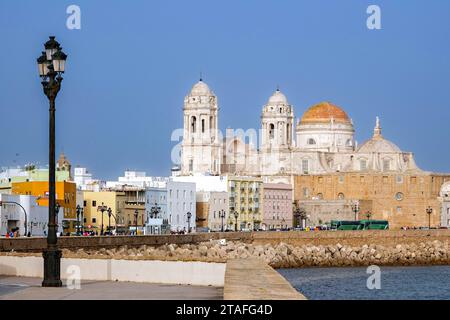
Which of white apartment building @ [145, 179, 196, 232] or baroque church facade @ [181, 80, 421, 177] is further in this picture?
baroque church facade @ [181, 80, 421, 177]

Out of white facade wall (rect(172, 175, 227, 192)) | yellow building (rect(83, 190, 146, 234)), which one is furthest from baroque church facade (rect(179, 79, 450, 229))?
yellow building (rect(83, 190, 146, 234))

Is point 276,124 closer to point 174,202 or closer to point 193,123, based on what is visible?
point 193,123

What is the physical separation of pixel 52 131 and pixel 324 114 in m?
129

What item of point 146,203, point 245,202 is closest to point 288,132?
point 245,202

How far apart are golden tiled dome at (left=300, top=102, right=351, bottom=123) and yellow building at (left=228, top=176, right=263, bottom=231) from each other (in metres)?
23.3

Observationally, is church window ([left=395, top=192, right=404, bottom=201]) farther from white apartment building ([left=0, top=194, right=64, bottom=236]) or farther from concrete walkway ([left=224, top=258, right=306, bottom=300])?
concrete walkway ([left=224, top=258, right=306, bottom=300])

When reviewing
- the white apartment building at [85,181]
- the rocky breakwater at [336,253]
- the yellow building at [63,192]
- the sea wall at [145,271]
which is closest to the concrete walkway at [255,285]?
the sea wall at [145,271]

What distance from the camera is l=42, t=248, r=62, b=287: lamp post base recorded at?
73.6 feet

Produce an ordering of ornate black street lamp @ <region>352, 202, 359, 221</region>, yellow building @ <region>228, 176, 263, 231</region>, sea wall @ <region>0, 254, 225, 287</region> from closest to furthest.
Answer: sea wall @ <region>0, 254, 225, 287</region>
yellow building @ <region>228, 176, 263, 231</region>
ornate black street lamp @ <region>352, 202, 359, 221</region>

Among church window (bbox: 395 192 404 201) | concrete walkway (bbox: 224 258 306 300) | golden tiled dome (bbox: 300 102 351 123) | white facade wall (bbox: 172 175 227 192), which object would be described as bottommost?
concrete walkway (bbox: 224 258 306 300)

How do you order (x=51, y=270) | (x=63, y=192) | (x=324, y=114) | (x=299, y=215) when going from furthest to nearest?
1. (x=324, y=114)
2. (x=299, y=215)
3. (x=63, y=192)
4. (x=51, y=270)

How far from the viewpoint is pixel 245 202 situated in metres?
126
